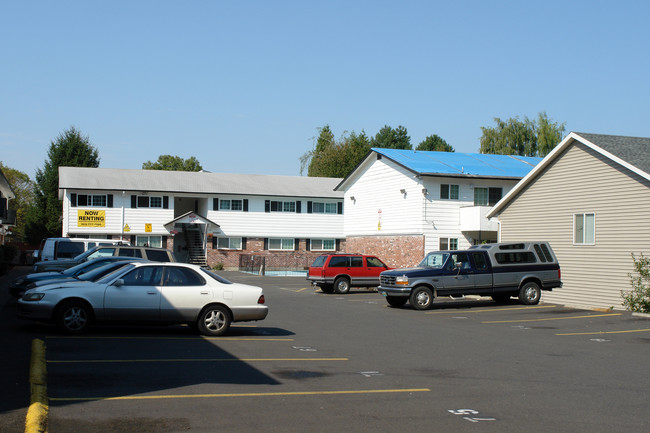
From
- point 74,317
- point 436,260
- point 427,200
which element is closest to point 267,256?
point 427,200

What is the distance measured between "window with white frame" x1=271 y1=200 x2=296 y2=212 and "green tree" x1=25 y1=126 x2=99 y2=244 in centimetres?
2565

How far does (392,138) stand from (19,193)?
177 ft

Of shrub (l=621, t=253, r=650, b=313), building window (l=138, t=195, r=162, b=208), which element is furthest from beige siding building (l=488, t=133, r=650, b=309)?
building window (l=138, t=195, r=162, b=208)

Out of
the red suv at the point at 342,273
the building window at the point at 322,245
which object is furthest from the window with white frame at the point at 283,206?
the red suv at the point at 342,273

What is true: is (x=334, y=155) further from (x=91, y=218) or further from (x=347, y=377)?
(x=347, y=377)

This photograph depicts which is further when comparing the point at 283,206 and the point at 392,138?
the point at 392,138

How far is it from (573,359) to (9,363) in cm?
995

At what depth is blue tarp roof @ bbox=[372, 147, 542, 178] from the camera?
1556 inches

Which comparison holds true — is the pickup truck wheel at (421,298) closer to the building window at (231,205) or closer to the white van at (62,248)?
the white van at (62,248)

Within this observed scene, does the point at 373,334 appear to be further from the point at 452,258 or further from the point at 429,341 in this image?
the point at 452,258

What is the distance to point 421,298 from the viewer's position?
2308cm

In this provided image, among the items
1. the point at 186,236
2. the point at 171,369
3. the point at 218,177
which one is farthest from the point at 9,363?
the point at 218,177

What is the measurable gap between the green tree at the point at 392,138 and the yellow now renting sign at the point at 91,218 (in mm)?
54369

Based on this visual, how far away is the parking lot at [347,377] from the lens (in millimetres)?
7688
